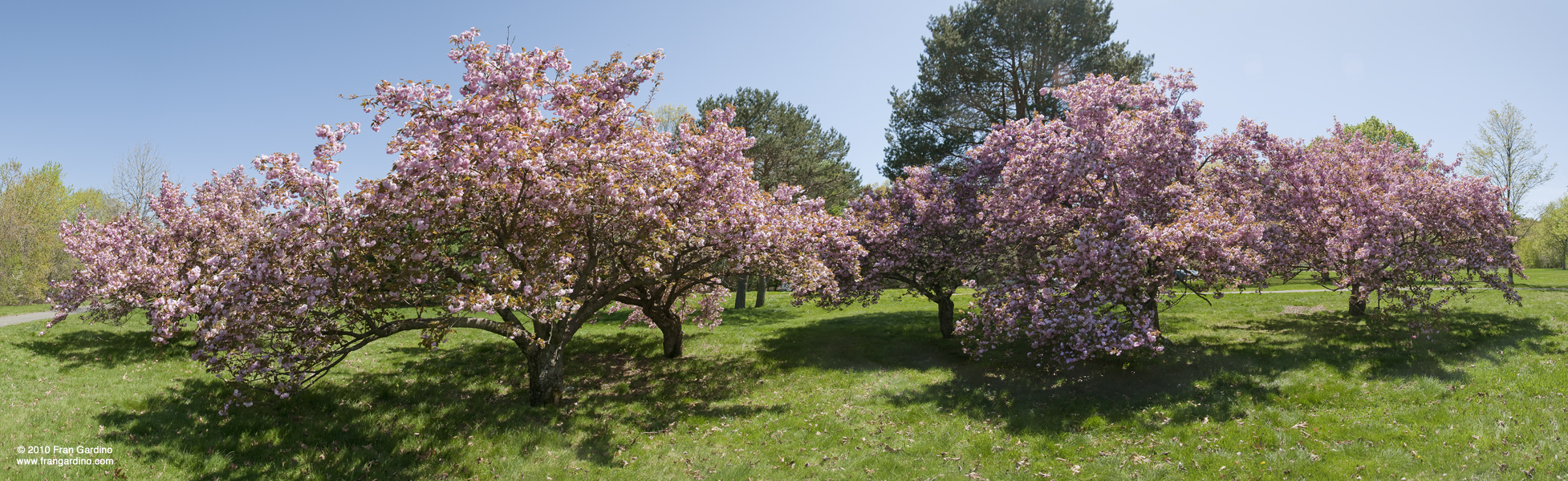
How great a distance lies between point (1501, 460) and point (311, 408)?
70.2ft

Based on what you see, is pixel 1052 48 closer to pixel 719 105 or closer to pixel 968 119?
pixel 968 119

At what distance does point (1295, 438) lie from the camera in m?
11.6

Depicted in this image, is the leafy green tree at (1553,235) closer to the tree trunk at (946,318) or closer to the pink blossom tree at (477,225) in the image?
the tree trunk at (946,318)

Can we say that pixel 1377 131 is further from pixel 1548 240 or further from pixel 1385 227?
pixel 1385 227

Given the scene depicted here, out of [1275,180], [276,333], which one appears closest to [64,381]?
[276,333]

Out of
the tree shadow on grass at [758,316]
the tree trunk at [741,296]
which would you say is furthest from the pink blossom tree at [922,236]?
the tree trunk at [741,296]

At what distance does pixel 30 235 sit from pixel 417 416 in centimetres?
5172

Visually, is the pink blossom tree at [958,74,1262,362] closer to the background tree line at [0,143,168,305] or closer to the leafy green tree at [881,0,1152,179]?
the leafy green tree at [881,0,1152,179]

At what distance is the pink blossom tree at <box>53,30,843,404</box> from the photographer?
33.9 feet

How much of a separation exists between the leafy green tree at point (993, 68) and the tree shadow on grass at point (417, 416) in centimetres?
2086

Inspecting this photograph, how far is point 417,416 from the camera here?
44.2 ft

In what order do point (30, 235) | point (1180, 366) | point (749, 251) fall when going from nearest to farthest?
point (749, 251) < point (1180, 366) < point (30, 235)

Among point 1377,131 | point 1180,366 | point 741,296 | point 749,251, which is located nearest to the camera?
point 749,251

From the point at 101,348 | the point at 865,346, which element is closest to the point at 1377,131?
the point at 865,346
